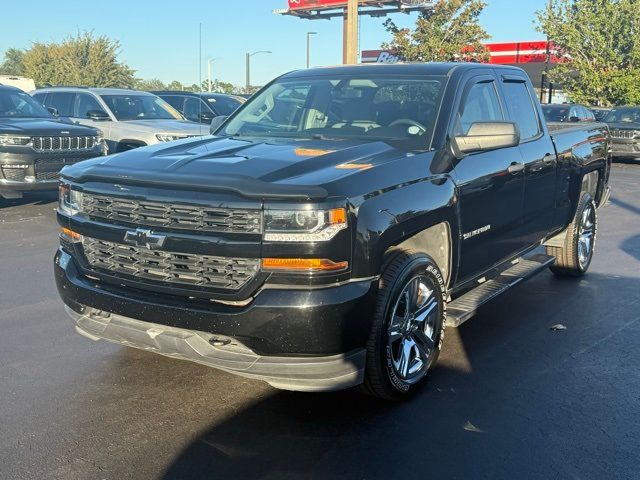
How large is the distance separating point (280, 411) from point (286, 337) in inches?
28.4

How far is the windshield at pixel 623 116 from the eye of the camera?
19.4m

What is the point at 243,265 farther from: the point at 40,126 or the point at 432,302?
the point at 40,126

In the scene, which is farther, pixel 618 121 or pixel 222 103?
pixel 618 121

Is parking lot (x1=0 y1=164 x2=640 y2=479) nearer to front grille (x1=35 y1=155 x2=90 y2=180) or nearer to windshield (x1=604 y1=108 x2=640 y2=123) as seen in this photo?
front grille (x1=35 y1=155 x2=90 y2=180)

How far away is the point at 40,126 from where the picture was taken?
10102 millimetres

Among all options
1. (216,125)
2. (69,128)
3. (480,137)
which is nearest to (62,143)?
(69,128)

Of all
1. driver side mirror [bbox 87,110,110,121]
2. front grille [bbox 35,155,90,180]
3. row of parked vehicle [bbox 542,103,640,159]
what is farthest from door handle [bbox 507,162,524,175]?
row of parked vehicle [bbox 542,103,640,159]

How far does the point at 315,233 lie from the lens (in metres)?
3.28

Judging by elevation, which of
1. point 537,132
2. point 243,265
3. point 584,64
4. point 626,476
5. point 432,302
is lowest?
point 626,476

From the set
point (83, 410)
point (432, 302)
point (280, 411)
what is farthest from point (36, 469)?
point (432, 302)

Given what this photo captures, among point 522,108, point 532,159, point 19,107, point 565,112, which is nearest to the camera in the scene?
point 532,159

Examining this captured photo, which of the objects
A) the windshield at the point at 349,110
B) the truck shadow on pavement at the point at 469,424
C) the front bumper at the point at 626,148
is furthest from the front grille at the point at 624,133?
the windshield at the point at 349,110

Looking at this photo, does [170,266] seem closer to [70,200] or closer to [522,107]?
[70,200]

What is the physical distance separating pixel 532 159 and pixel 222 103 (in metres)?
13.1
